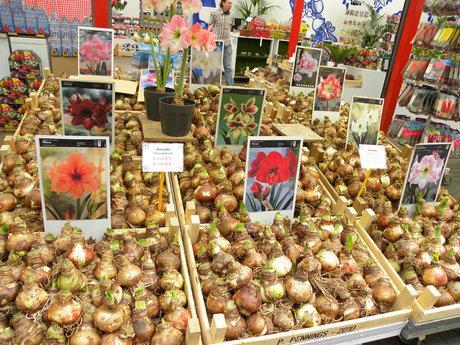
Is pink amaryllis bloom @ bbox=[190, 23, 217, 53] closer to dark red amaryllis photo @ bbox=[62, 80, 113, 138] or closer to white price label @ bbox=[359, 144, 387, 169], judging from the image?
dark red amaryllis photo @ bbox=[62, 80, 113, 138]

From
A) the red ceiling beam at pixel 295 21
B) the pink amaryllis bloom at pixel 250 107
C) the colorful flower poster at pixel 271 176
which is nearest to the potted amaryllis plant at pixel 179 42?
the pink amaryllis bloom at pixel 250 107

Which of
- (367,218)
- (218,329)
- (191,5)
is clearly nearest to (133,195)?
(218,329)

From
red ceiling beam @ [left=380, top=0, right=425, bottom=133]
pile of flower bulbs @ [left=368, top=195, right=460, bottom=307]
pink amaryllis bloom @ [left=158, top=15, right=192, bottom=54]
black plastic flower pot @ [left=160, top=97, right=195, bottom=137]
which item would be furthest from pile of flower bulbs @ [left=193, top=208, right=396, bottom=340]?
red ceiling beam @ [left=380, top=0, right=425, bottom=133]

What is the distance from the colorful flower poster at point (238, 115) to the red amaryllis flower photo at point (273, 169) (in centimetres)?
55

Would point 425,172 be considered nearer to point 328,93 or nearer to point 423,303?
point 423,303

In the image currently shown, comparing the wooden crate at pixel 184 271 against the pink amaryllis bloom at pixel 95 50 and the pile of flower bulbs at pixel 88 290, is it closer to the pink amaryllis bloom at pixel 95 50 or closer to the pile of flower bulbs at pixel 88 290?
the pile of flower bulbs at pixel 88 290

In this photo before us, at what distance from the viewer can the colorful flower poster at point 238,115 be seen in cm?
248

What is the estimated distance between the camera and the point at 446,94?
4.82 m

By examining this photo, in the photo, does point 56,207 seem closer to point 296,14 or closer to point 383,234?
point 383,234

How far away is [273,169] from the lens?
6.48 feet

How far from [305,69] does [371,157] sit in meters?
2.09

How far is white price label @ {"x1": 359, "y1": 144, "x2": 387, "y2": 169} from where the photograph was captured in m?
2.20

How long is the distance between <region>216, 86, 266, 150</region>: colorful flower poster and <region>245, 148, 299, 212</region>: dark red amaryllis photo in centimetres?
55

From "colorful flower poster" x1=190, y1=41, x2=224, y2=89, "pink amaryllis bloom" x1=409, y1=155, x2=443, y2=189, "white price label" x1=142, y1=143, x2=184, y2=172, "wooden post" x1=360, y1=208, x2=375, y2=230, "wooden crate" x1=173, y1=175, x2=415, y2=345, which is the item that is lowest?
"wooden crate" x1=173, y1=175, x2=415, y2=345
